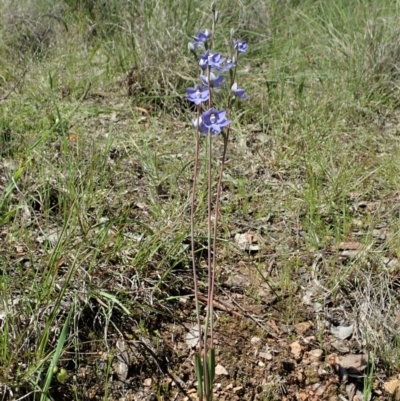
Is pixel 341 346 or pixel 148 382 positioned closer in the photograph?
pixel 148 382

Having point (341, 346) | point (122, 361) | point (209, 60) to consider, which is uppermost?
point (209, 60)

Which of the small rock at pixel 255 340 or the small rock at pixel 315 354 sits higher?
the small rock at pixel 255 340

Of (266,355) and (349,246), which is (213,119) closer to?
(266,355)

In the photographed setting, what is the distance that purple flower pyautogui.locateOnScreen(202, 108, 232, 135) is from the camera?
5.10ft

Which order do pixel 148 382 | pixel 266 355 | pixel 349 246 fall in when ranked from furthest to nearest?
1. pixel 349 246
2. pixel 266 355
3. pixel 148 382

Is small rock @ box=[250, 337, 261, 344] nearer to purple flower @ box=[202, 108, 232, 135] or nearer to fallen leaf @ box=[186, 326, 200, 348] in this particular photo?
fallen leaf @ box=[186, 326, 200, 348]

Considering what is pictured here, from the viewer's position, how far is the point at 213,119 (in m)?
1.57

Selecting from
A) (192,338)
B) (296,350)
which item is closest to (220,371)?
(192,338)

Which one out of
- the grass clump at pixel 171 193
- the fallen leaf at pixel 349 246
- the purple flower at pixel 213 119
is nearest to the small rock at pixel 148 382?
the grass clump at pixel 171 193

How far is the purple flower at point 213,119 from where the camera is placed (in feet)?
5.10

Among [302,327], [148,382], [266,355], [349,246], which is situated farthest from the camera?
[349,246]

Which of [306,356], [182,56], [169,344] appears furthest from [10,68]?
[306,356]

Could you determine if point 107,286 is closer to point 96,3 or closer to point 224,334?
point 224,334

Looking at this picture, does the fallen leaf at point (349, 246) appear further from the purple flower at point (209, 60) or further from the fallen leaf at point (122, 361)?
the purple flower at point (209, 60)
